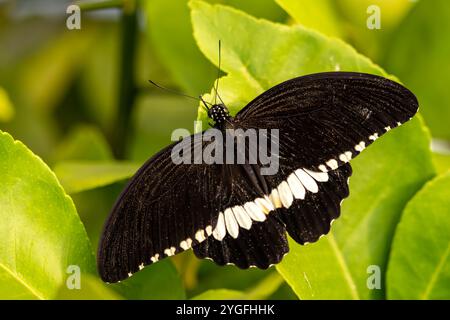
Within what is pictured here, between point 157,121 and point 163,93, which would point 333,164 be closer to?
point 157,121

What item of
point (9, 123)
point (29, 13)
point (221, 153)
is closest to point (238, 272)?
point (221, 153)

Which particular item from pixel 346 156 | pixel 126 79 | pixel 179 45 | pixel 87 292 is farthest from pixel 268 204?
pixel 126 79

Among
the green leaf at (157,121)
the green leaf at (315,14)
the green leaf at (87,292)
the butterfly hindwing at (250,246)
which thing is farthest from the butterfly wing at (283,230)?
the green leaf at (157,121)

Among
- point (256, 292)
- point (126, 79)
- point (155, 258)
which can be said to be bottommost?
point (256, 292)

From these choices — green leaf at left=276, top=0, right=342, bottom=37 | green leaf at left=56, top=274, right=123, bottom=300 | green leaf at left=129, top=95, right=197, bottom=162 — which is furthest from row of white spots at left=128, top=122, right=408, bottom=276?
green leaf at left=129, top=95, right=197, bottom=162

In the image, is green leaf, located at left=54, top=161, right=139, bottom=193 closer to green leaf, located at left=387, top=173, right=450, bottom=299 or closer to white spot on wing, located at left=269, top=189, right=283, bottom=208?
white spot on wing, located at left=269, top=189, right=283, bottom=208

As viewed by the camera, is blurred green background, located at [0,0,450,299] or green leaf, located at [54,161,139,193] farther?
blurred green background, located at [0,0,450,299]
